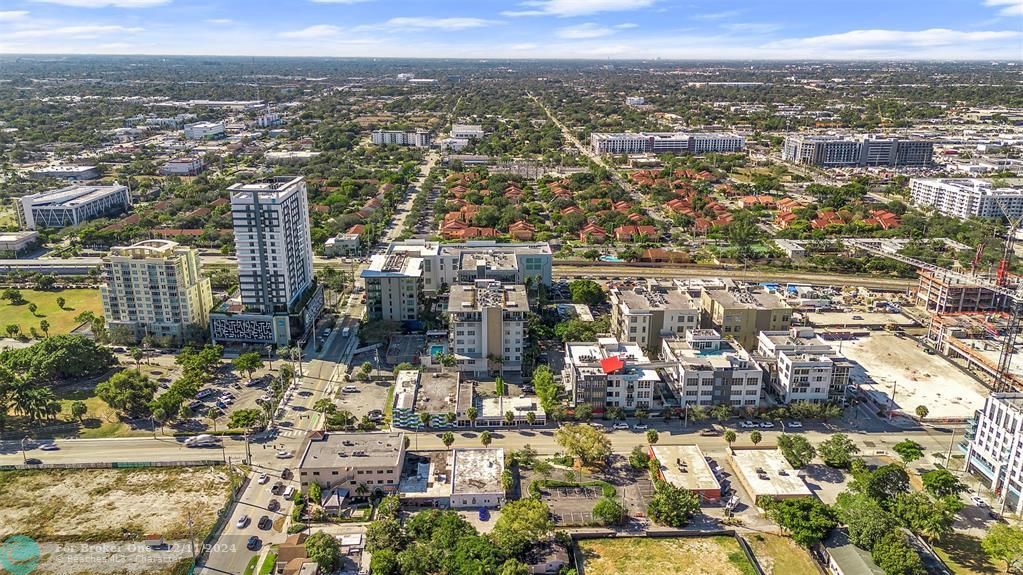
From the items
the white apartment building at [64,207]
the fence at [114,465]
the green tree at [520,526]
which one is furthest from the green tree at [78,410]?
the white apartment building at [64,207]

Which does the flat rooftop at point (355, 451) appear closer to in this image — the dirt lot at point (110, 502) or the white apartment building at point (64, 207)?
the dirt lot at point (110, 502)

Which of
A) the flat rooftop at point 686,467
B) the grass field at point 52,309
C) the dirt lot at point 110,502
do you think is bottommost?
the dirt lot at point 110,502

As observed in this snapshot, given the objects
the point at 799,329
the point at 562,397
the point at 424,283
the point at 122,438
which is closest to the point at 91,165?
the point at 424,283

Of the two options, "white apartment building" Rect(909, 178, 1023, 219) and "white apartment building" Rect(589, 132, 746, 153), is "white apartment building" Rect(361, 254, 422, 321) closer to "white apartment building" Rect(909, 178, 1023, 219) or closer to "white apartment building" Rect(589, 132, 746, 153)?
"white apartment building" Rect(909, 178, 1023, 219)

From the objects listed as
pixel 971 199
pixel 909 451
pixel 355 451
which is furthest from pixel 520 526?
pixel 971 199

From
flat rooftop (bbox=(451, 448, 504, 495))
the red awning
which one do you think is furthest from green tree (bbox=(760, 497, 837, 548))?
flat rooftop (bbox=(451, 448, 504, 495))

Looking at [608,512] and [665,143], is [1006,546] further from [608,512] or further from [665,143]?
[665,143]
